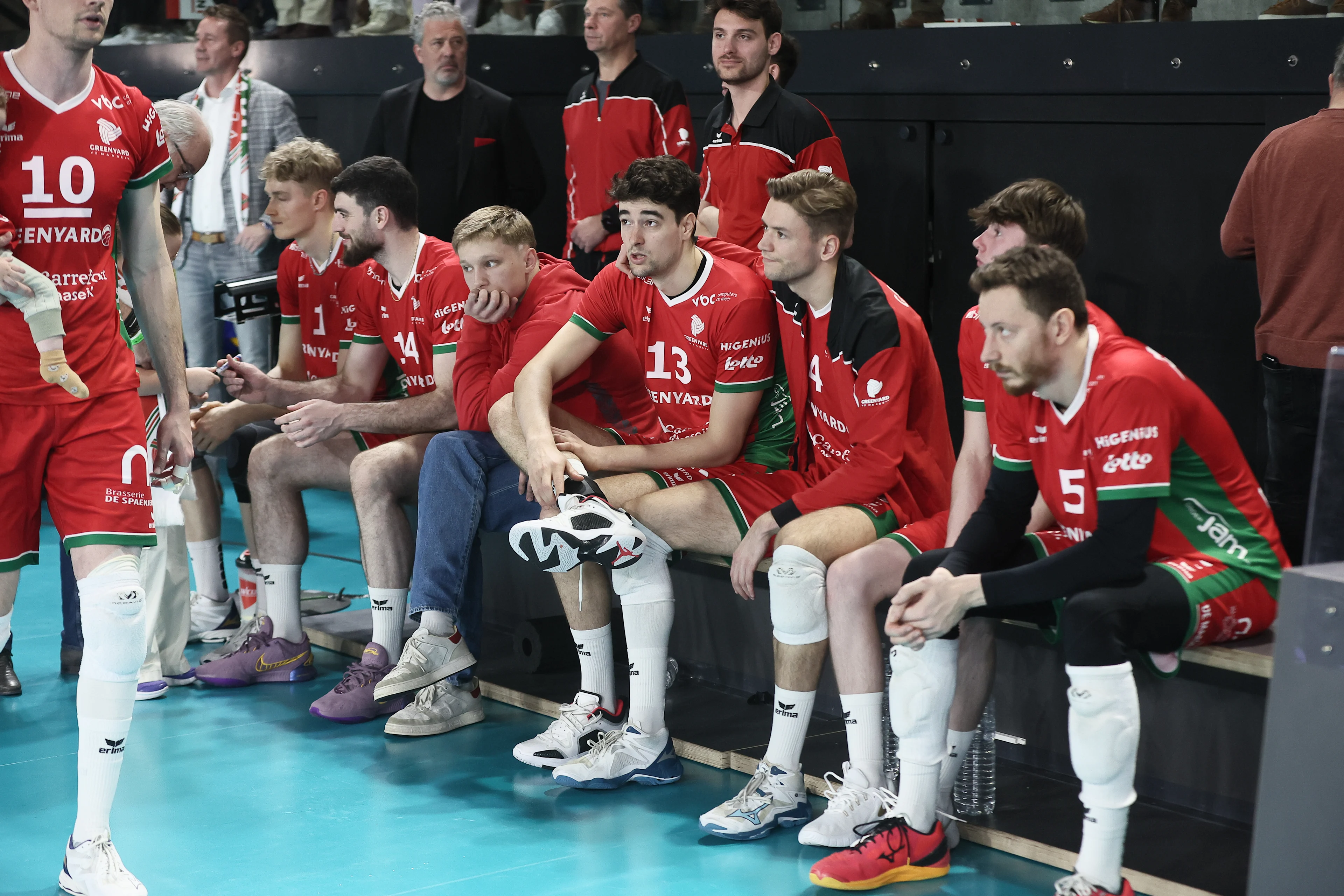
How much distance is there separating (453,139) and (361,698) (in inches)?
106

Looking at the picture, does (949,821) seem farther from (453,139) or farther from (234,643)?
(453,139)

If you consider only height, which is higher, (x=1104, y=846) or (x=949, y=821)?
(x=1104, y=846)

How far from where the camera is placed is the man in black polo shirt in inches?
198

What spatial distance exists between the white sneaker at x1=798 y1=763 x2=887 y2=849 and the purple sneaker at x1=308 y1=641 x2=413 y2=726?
56.2 inches

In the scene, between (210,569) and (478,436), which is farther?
(210,569)

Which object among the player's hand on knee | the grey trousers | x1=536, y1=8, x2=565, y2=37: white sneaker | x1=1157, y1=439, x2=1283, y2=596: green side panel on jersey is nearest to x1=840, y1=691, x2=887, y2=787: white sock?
x1=1157, y1=439, x2=1283, y2=596: green side panel on jersey

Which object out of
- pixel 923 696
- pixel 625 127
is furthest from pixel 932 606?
pixel 625 127

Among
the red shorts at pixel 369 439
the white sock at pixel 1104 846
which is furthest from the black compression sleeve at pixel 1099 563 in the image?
the red shorts at pixel 369 439

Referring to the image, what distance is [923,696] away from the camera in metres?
3.25

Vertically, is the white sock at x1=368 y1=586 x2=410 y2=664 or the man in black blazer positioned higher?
the man in black blazer

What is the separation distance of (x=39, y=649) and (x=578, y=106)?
265 cm

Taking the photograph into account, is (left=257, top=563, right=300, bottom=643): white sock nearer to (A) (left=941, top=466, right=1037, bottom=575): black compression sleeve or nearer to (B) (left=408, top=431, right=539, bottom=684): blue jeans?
(B) (left=408, top=431, right=539, bottom=684): blue jeans

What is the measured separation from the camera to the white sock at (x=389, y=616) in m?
4.59

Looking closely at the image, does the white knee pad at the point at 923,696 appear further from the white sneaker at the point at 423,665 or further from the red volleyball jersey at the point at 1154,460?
the white sneaker at the point at 423,665
